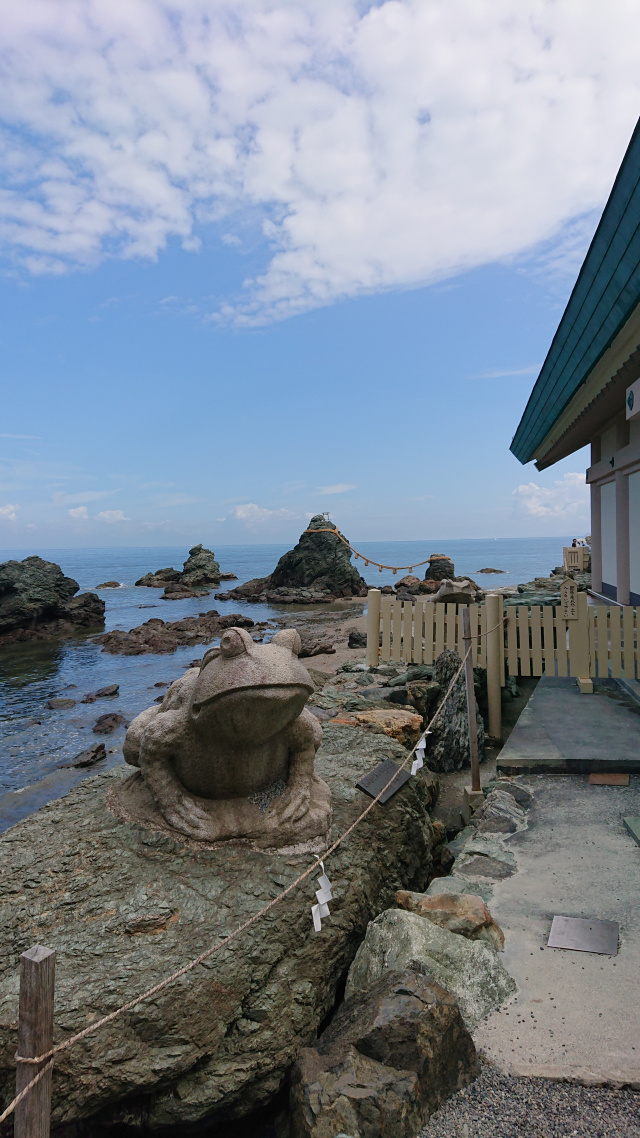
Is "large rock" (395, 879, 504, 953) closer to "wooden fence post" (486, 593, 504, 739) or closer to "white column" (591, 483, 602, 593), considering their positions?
"wooden fence post" (486, 593, 504, 739)

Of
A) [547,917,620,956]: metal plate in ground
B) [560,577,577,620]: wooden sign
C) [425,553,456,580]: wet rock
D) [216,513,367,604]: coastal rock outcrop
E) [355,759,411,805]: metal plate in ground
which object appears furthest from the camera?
[425,553,456,580]: wet rock

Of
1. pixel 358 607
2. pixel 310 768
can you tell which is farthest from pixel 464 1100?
pixel 358 607

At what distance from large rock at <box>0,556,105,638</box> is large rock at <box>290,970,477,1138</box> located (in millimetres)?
21679

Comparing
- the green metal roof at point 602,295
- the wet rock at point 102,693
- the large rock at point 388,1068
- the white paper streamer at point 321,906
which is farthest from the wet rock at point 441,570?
the large rock at point 388,1068

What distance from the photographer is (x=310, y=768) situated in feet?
11.8

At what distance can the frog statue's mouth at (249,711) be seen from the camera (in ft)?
9.55

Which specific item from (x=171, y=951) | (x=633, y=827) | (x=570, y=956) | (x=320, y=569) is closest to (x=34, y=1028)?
(x=171, y=951)

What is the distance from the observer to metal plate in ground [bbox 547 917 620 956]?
3062mm

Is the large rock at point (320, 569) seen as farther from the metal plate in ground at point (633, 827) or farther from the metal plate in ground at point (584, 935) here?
the metal plate in ground at point (584, 935)

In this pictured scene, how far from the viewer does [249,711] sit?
2.96 m

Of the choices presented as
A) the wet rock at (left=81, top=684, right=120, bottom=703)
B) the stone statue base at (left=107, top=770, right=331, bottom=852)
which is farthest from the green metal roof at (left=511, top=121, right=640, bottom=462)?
the wet rock at (left=81, top=684, right=120, bottom=703)

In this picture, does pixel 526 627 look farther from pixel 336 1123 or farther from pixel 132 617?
pixel 132 617

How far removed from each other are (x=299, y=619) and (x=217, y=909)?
22215mm

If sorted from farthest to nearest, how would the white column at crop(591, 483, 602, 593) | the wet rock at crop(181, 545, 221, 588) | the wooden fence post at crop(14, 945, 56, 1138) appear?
1. the wet rock at crop(181, 545, 221, 588)
2. the white column at crop(591, 483, 602, 593)
3. the wooden fence post at crop(14, 945, 56, 1138)
